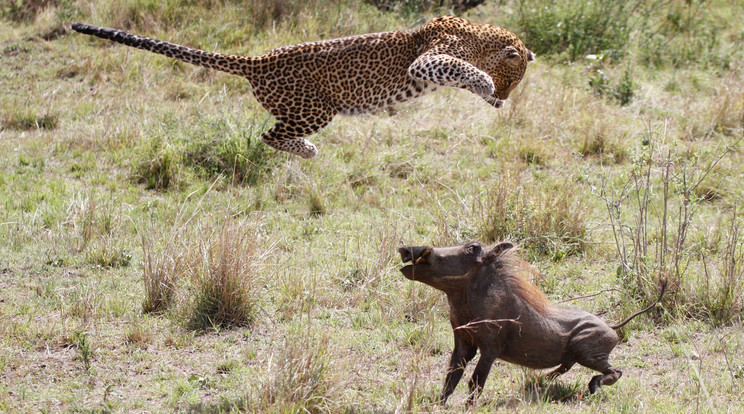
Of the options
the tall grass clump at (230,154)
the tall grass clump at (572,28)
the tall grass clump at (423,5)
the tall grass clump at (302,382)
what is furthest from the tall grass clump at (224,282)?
the tall grass clump at (423,5)

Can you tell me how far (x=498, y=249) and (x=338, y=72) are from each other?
357cm

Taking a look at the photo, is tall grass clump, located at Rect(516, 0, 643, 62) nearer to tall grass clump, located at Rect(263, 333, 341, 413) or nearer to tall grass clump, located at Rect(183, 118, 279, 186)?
tall grass clump, located at Rect(183, 118, 279, 186)

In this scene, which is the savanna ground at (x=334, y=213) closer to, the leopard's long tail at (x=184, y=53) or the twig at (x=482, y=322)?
the twig at (x=482, y=322)

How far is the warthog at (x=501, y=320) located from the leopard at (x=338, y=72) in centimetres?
304

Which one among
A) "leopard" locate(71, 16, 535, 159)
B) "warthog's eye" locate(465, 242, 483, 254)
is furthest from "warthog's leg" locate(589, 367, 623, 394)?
"leopard" locate(71, 16, 535, 159)

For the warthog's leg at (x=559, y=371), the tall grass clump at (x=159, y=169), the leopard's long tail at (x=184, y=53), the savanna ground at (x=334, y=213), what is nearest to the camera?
the warthog's leg at (x=559, y=371)

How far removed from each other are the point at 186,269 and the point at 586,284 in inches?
124

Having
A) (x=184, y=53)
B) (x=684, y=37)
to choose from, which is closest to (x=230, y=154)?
(x=184, y=53)

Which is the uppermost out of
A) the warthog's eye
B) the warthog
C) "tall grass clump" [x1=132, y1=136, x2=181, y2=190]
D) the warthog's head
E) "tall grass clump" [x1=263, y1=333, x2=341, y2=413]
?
the warthog's eye

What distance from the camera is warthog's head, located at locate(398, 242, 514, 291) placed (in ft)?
15.6

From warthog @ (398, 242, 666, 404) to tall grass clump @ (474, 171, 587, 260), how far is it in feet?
7.93

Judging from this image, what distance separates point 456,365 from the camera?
5039 millimetres

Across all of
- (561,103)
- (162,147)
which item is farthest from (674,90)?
(162,147)

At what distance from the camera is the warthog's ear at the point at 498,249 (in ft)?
16.4
